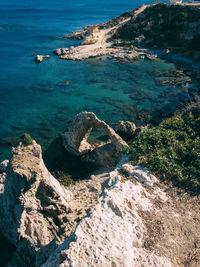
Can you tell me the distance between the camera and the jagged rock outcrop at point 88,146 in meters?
26.3

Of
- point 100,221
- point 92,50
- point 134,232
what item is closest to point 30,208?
point 100,221

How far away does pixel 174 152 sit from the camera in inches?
760

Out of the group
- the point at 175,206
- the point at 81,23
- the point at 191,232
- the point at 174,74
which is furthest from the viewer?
the point at 81,23

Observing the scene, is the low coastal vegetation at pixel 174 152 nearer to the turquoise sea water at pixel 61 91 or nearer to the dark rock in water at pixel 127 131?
the dark rock in water at pixel 127 131

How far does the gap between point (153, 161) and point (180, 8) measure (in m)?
73.5

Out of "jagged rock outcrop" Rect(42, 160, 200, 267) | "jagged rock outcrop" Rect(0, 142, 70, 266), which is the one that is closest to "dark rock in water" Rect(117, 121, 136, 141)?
"jagged rock outcrop" Rect(42, 160, 200, 267)

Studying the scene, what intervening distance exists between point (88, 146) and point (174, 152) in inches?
505

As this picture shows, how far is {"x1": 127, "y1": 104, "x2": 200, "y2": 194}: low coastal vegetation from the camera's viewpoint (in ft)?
57.1

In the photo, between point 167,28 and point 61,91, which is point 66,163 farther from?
point 167,28

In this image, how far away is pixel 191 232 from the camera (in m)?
13.7

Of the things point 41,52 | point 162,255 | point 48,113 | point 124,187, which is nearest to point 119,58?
point 41,52

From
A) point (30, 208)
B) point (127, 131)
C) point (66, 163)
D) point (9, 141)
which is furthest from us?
point (9, 141)

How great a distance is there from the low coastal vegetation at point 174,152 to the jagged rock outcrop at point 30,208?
760cm

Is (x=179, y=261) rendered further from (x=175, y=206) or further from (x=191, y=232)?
(x=175, y=206)
